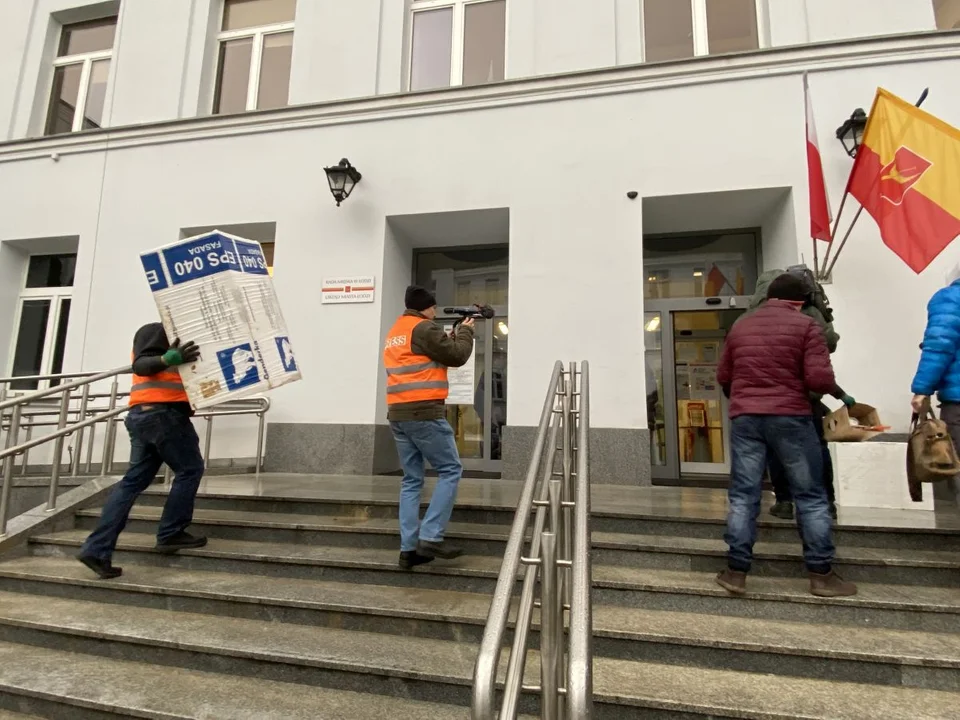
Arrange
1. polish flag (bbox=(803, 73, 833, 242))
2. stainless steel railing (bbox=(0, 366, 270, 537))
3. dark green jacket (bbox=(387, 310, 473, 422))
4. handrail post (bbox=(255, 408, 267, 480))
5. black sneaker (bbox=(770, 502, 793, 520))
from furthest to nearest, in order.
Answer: handrail post (bbox=(255, 408, 267, 480)) → polish flag (bbox=(803, 73, 833, 242)) → stainless steel railing (bbox=(0, 366, 270, 537)) → black sneaker (bbox=(770, 502, 793, 520)) → dark green jacket (bbox=(387, 310, 473, 422))

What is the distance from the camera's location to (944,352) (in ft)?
10.3

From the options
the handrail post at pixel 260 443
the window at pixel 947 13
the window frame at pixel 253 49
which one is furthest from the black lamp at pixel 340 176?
the window at pixel 947 13

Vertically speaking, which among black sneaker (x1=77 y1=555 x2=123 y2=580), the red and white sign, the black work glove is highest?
the red and white sign

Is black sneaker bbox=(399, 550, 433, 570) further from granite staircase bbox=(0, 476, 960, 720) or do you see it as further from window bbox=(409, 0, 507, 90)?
window bbox=(409, 0, 507, 90)

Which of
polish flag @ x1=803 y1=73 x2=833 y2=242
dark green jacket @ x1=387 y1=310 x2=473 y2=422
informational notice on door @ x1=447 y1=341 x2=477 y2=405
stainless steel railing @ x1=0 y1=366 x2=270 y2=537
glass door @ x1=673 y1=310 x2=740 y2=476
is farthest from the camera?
informational notice on door @ x1=447 y1=341 x2=477 y2=405

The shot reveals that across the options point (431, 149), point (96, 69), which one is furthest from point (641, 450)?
point (96, 69)

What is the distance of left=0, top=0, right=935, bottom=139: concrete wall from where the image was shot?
5.96m

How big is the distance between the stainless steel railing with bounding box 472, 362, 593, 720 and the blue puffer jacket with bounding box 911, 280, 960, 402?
2155 millimetres

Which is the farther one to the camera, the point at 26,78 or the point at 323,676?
the point at 26,78

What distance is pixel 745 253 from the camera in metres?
6.64

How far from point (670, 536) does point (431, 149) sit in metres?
5.21

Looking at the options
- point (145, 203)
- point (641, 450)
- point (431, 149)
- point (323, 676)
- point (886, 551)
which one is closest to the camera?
point (323, 676)

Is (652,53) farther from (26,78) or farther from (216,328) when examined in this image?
(26,78)

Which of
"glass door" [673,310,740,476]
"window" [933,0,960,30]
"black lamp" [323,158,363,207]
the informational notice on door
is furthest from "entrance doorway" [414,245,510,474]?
"window" [933,0,960,30]
